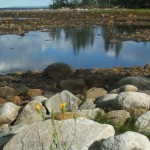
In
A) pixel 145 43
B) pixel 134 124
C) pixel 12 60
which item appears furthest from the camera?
pixel 145 43

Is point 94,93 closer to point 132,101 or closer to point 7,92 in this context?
point 132,101

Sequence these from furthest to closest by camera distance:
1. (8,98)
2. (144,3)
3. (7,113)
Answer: (144,3) → (8,98) → (7,113)

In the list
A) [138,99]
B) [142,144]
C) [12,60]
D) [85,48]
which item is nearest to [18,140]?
[142,144]

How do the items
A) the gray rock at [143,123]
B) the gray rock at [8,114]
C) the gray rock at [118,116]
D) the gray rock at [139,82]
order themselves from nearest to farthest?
the gray rock at [143,123], the gray rock at [118,116], the gray rock at [8,114], the gray rock at [139,82]

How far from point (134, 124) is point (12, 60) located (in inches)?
620

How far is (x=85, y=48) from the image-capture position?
2833 centimetres

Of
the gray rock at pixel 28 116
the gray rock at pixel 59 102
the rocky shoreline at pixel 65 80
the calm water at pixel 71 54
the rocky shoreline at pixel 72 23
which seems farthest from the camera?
the rocky shoreline at pixel 72 23

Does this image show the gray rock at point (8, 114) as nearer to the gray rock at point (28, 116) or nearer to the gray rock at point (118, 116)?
the gray rock at point (28, 116)

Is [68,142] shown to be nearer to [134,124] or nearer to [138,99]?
[134,124]

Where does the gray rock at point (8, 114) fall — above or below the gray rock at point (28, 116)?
below

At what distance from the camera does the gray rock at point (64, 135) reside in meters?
5.37

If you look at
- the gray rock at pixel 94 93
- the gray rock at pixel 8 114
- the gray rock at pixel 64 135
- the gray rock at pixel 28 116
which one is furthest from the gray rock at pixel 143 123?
the gray rock at pixel 94 93

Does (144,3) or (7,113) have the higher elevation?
(7,113)

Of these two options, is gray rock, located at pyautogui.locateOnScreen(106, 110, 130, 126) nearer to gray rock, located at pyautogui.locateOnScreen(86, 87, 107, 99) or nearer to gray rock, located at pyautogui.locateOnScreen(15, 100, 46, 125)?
gray rock, located at pyautogui.locateOnScreen(15, 100, 46, 125)
